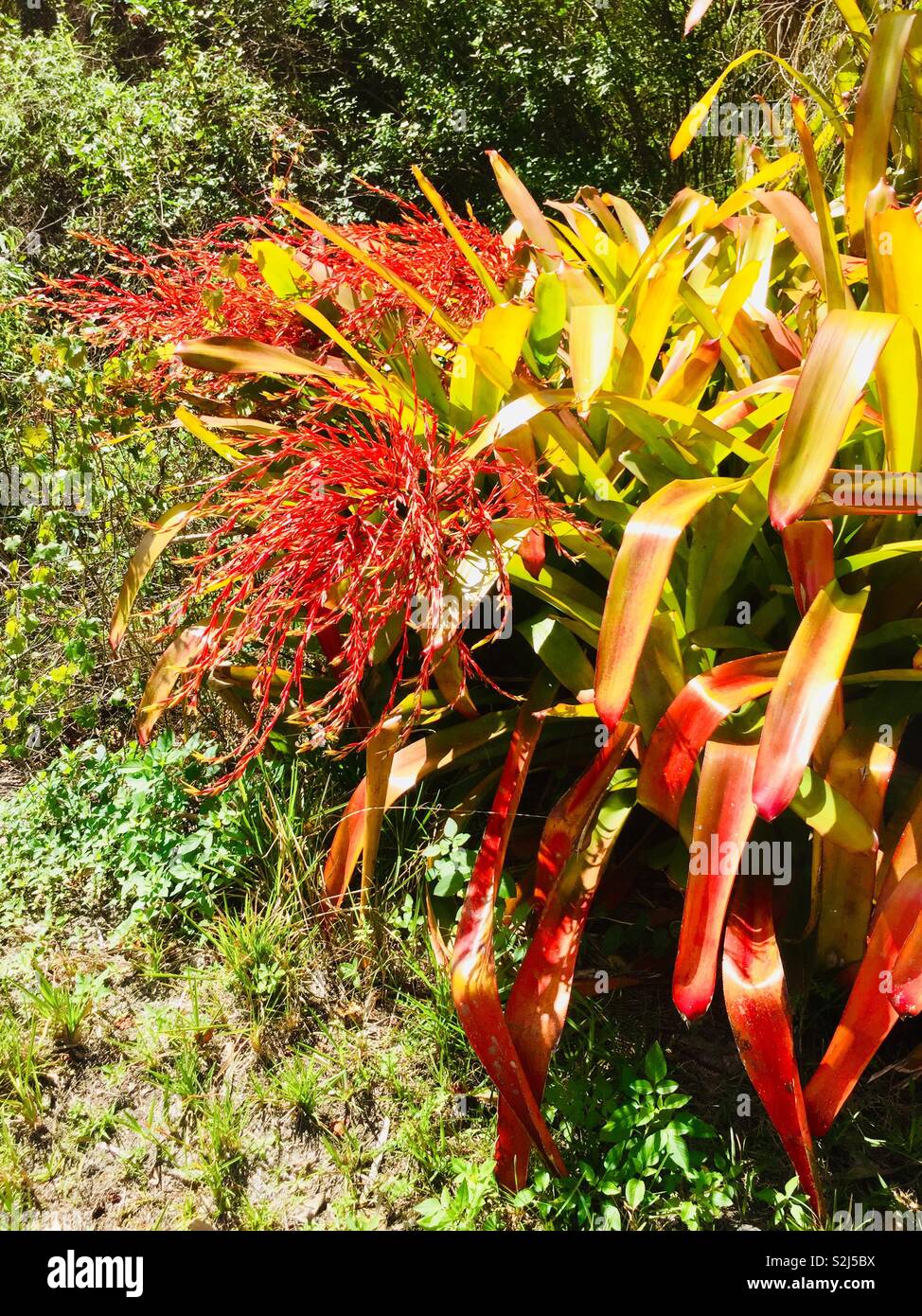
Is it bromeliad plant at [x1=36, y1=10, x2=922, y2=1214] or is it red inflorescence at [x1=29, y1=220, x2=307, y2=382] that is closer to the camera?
bromeliad plant at [x1=36, y1=10, x2=922, y2=1214]

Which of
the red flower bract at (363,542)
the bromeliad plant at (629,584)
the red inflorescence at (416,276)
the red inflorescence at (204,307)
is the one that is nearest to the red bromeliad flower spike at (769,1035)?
the bromeliad plant at (629,584)

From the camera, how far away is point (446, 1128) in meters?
1.90

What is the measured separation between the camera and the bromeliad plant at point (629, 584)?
1582 mm

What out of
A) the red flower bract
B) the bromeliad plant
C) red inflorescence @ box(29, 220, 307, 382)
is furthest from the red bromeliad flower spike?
red inflorescence @ box(29, 220, 307, 382)

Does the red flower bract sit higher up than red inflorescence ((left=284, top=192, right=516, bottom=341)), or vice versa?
red inflorescence ((left=284, top=192, right=516, bottom=341))

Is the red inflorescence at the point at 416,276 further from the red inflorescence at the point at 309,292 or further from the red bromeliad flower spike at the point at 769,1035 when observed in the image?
the red bromeliad flower spike at the point at 769,1035

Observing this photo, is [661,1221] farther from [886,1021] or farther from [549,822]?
[549,822]

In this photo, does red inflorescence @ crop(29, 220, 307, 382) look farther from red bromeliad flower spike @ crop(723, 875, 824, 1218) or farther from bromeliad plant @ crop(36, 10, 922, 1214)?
red bromeliad flower spike @ crop(723, 875, 824, 1218)

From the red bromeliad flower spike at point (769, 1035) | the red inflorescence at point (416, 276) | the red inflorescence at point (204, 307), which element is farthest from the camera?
the red inflorescence at point (204, 307)

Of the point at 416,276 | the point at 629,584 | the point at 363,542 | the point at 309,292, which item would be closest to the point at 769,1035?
the point at 629,584

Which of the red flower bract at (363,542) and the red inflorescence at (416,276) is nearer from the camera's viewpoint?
the red flower bract at (363,542)

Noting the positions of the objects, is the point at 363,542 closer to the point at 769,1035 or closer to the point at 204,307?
the point at 204,307

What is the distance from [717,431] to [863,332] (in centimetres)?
46

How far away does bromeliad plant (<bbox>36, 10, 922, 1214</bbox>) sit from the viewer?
1.58 m
